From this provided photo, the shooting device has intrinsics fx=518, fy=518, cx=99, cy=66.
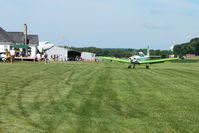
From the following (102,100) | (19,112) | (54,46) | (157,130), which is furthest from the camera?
(54,46)

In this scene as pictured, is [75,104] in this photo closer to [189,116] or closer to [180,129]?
[189,116]

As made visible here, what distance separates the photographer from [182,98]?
55.4ft

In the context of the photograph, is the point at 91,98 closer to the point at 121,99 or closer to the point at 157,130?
the point at 121,99

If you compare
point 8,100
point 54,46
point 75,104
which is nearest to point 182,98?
point 75,104

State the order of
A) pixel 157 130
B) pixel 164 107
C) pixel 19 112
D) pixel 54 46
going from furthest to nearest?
pixel 54 46 < pixel 164 107 < pixel 19 112 < pixel 157 130

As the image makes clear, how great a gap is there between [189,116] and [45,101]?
14.4 ft

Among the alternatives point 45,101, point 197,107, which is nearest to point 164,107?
point 197,107

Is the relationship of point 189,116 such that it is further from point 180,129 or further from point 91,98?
point 91,98

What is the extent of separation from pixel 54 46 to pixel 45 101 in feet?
395

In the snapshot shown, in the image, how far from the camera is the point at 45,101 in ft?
48.6

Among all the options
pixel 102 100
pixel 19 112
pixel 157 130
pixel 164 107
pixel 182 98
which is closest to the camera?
pixel 157 130

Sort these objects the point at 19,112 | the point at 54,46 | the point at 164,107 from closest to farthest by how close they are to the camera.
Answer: the point at 19,112, the point at 164,107, the point at 54,46

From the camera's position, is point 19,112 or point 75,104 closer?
point 19,112

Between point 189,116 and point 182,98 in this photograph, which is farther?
point 182,98
